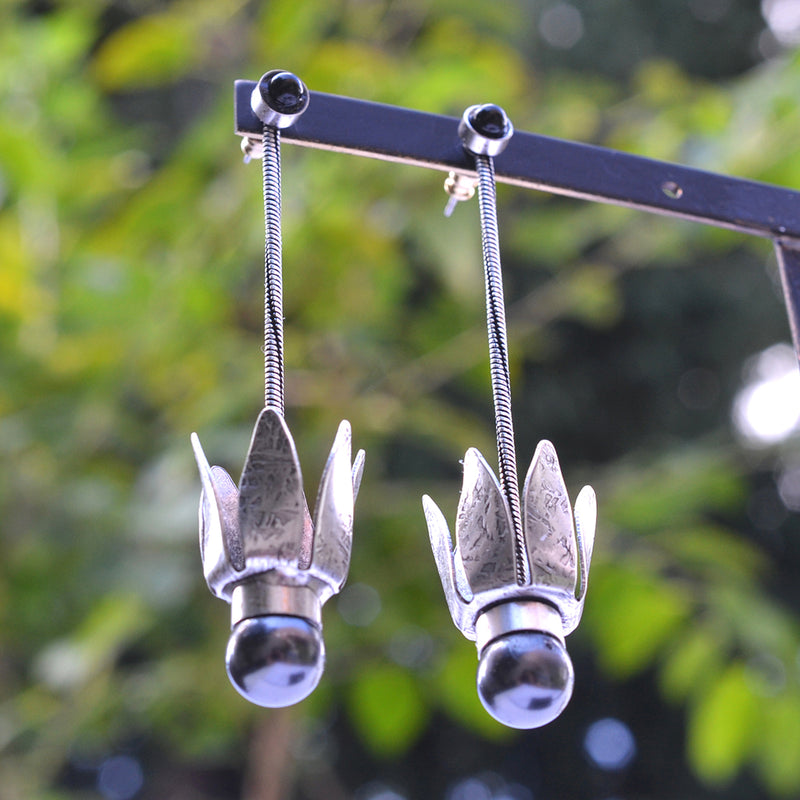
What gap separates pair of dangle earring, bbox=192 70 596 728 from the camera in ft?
1.01

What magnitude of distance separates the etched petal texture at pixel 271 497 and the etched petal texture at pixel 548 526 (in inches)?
2.8

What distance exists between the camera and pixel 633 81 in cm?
208

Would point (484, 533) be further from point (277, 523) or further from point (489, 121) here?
point (489, 121)

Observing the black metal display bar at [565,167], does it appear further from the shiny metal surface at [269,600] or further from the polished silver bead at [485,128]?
the shiny metal surface at [269,600]

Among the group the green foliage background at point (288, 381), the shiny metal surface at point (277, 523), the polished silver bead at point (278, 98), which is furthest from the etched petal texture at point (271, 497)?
the green foliage background at point (288, 381)

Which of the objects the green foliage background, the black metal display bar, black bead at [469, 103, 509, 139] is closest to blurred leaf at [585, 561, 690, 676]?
the green foliage background

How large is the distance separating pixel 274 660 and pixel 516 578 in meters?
0.08

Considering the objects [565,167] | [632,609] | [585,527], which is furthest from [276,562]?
[632,609]

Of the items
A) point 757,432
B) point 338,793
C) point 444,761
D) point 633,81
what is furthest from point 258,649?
point 633,81

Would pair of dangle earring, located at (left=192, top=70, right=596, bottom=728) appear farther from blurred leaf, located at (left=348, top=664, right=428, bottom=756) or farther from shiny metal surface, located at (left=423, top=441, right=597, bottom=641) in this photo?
blurred leaf, located at (left=348, top=664, right=428, bottom=756)

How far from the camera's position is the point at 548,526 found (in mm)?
339

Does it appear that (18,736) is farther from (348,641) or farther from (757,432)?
(757,432)

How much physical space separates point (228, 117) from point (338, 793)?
3.22ft

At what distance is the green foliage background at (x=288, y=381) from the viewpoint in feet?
3.46
